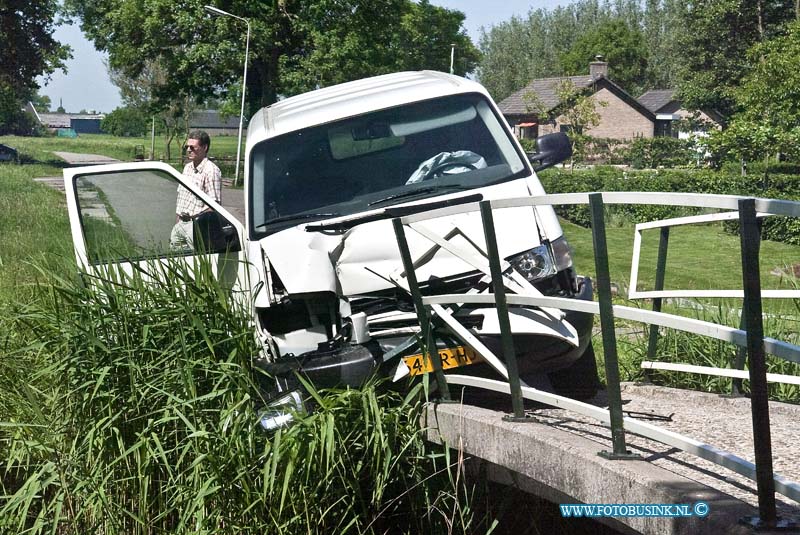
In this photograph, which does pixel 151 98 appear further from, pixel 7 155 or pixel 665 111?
pixel 665 111

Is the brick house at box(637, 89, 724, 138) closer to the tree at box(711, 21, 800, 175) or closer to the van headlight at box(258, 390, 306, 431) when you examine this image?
the tree at box(711, 21, 800, 175)

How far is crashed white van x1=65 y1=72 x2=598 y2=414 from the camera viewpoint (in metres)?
5.29

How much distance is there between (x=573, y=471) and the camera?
4270mm

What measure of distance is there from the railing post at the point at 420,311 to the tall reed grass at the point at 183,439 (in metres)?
0.16

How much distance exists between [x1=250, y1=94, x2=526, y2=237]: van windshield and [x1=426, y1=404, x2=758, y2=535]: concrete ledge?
1499 mm

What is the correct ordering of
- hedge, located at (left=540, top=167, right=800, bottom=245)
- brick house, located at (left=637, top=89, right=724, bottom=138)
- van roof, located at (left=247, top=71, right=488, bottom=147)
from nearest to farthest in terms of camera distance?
1. van roof, located at (left=247, top=71, right=488, bottom=147)
2. hedge, located at (left=540, top=167, right=800, bottom=245)
3. brick house, located at (left=637, top=89, right=724, bottom=138)

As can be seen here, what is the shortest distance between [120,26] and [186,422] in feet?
155

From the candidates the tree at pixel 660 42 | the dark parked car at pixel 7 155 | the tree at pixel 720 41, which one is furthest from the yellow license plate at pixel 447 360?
the tree at pixel 660 42

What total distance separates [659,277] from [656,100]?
79.9 metres

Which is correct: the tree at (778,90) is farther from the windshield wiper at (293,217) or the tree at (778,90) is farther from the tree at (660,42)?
the tree at (660,42)

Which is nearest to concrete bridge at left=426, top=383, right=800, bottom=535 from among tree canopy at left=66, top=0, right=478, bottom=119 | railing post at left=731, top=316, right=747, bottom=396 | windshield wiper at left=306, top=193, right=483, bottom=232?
railing post at left=731, top=316, right=747, bottom=396

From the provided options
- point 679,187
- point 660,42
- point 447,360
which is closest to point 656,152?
point 679,187

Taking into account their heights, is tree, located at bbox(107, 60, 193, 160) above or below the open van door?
above

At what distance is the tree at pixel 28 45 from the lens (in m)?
56.5
